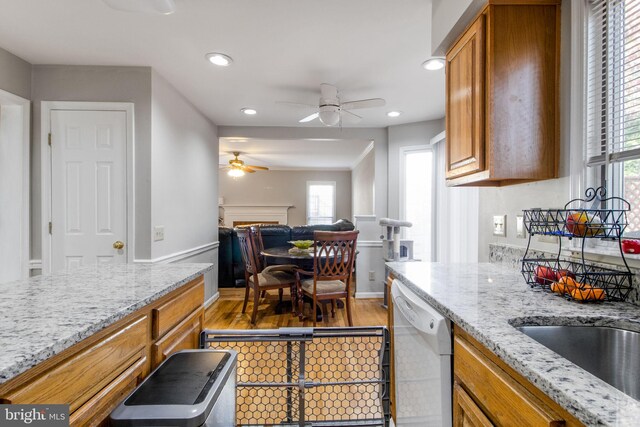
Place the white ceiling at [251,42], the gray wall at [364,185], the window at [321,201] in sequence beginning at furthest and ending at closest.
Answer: the window at [321,201], the gray wall at [364,185], the white ceiling at [251,42]

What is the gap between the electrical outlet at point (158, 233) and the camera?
2.64m

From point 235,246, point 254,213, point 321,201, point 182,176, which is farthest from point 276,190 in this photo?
point 182,176

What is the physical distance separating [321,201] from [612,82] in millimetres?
7910

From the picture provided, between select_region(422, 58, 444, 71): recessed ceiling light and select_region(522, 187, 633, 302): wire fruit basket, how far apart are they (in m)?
1.63

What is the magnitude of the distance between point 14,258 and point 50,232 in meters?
0.32

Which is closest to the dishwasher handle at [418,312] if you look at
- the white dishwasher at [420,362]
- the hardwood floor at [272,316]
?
the white dishwasher at [420,362]

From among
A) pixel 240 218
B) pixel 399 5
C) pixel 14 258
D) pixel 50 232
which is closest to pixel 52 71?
pixel 50 232

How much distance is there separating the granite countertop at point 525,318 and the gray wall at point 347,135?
2824mm

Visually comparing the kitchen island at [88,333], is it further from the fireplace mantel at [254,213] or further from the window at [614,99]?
the fireplace mantel at [254,213]

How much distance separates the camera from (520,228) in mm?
1628

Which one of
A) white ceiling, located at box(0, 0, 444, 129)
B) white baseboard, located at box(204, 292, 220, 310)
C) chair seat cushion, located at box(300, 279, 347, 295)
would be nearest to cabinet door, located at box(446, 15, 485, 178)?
white ceiling, located at box(0, 0, 444, 129)

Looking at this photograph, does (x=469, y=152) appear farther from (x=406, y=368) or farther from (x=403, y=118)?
(x=403, y=118)

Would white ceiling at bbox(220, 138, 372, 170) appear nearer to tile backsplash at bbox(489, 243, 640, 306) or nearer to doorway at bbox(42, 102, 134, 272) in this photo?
doorway at bbox(42, 102, 134, 272)

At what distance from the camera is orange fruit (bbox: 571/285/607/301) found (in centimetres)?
103
